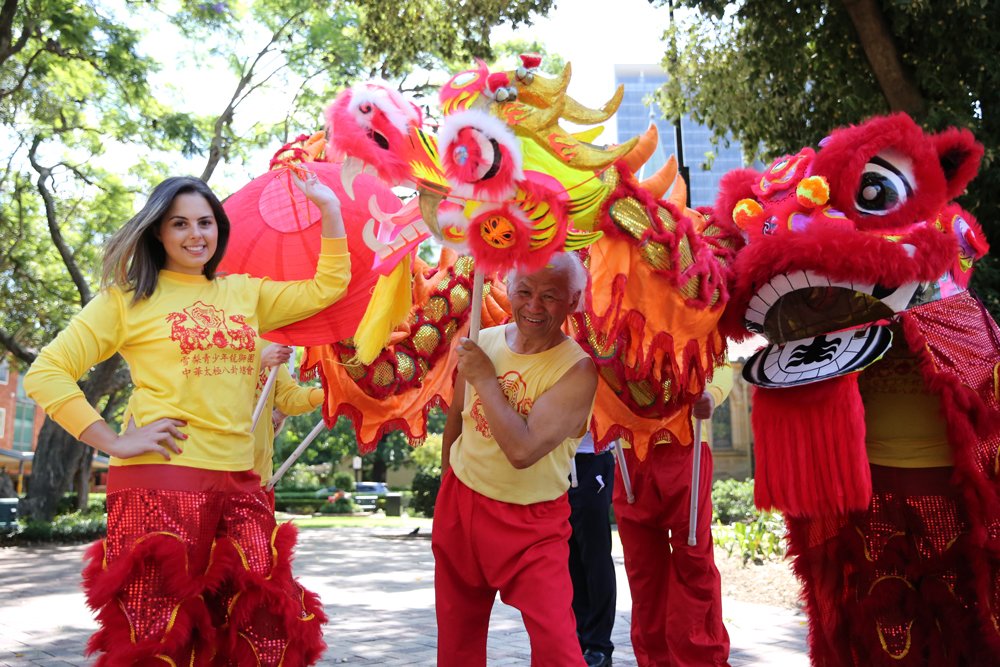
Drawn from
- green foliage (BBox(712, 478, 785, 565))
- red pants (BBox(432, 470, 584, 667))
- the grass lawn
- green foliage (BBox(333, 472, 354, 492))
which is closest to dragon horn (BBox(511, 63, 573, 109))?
red pants (BBox(432, 470, 584, 667))

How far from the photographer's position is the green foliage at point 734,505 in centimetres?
1430

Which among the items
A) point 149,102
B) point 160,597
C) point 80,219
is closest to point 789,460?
point 160,597

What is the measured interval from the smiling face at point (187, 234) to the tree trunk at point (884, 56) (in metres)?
6.61

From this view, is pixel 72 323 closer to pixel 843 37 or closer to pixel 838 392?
pixel 838 392

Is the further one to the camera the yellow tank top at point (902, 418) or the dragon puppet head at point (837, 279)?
the yellow tank top at point (902, 418)

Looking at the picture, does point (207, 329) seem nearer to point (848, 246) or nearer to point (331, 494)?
point (848, 246)

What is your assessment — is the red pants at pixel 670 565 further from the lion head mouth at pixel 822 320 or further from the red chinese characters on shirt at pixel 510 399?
the red chinese characters on shirt at pixel 510 399

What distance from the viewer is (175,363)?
2975mm

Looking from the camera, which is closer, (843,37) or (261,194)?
(261,194)

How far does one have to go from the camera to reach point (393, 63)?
10719 mm

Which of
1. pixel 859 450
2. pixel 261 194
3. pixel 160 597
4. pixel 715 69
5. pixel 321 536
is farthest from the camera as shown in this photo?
pixel 321 536

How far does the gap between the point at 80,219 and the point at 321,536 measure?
7268 mm

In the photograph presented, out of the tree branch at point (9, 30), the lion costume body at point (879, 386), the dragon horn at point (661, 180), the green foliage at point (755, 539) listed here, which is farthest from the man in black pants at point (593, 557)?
the tree branch at point (9, 30)

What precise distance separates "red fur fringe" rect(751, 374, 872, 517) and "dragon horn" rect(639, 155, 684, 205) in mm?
901
